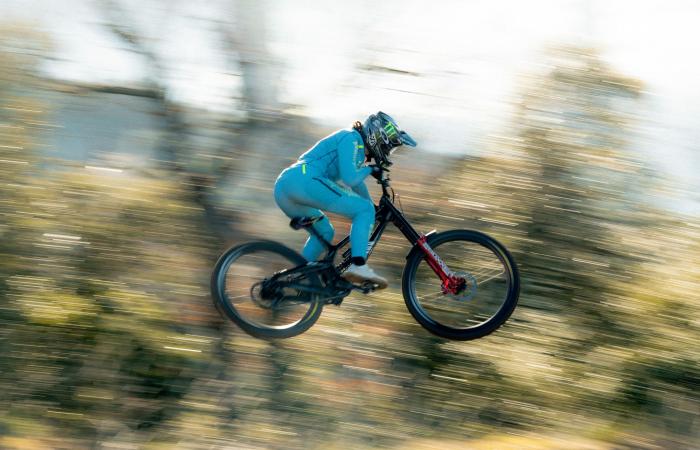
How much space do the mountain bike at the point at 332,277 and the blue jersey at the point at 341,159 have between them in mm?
216

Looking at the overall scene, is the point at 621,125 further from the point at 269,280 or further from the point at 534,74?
the point at 269,280

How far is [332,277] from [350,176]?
81cm

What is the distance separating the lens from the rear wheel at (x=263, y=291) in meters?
5.74

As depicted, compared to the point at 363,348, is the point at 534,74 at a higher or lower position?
higher

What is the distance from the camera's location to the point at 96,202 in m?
8.85

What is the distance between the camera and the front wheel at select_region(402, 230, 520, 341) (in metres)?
5.77

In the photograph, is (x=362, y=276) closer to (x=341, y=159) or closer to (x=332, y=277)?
(x=332, y=277)

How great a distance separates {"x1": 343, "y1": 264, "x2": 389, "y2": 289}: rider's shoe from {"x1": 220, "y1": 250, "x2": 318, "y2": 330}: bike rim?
366 mm

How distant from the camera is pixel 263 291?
583 cm

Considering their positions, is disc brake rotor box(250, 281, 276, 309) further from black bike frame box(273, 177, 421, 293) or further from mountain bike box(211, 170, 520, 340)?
black bike frame box(273, 177, 421, 293)

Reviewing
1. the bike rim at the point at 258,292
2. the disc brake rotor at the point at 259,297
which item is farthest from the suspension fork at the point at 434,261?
the disc brake rotor at the point at 259,297

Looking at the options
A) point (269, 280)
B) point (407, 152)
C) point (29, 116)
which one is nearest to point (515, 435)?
point (269, 280)

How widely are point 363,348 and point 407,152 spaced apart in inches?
115

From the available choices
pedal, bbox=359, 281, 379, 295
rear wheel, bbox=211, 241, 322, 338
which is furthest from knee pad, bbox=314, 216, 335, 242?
pedal, bbox=359, 281, 379, 295
